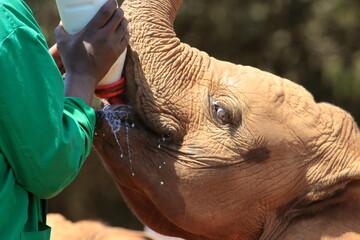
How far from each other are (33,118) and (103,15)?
2.14ft

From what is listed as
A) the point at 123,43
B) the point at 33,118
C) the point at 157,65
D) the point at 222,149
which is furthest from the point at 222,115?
the point at 33,118

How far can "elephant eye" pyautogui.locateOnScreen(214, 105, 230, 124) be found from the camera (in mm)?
3256

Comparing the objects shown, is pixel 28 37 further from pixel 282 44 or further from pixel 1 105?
pixel 282 44

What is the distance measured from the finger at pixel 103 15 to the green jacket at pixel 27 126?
0.42 meters

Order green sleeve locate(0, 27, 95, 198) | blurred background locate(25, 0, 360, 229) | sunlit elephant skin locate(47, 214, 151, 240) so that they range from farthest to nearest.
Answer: blurred background locate(25, 0, 360, 229)
sunlit elephant skin locate(47, 214, 151, 240)
green sleeve locate(0, 27, 95, 198)

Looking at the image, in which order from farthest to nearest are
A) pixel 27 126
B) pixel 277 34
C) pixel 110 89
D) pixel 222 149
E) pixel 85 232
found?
pixel 277 34 < pixel 85 232 < pixel 222 149 < pixel 110 89 < pixel 27 126

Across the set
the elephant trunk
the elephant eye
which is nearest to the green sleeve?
the elephant trunk

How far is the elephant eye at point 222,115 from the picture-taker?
326 centimetres

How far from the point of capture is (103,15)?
9.37 feet

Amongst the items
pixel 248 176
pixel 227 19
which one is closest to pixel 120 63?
pixel 248 176

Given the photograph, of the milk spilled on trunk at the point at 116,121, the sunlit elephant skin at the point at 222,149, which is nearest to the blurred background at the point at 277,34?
the sunlit elephant skin at the point at 222,149

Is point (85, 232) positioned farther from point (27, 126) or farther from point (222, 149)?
point (27, 126)

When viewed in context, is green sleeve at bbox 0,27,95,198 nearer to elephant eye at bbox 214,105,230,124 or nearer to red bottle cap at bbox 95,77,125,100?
red bottle cap at bbox 95,77,125,100

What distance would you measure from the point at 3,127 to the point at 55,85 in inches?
7.9
